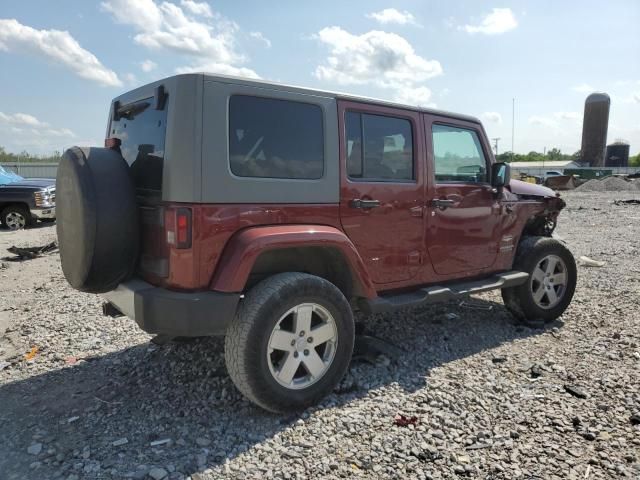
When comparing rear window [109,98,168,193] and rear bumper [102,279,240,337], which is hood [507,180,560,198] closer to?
rear bumper [102,279,240,337]

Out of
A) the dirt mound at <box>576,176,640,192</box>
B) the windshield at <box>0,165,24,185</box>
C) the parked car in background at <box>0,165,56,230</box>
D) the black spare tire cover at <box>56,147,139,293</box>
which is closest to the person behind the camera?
the black spare tire cover at <box>56,147,139,293</box>

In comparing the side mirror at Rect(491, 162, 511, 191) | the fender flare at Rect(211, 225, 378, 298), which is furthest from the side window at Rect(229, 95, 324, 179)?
the side mirror at Rect(491, 162, 511, 191)

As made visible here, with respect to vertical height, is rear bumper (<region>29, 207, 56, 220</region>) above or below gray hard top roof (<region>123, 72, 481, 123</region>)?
→ below

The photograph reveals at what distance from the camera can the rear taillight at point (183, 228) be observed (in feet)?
9.41

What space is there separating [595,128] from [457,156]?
63581 millimetres

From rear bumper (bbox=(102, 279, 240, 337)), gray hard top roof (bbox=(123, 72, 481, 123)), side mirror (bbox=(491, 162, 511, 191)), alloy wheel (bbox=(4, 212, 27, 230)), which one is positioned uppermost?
gray hard top roof (bbox=(123, 72, 481, 123))

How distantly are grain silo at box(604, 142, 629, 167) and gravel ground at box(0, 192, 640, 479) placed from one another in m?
71.4

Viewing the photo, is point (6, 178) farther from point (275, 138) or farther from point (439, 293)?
point (439, 293)

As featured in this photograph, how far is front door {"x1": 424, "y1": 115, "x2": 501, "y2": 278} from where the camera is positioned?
4.19 m

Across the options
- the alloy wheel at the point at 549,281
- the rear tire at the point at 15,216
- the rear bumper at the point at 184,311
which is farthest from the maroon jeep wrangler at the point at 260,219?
the rear tire at the point at 15,216

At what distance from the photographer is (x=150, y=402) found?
3.41 metres

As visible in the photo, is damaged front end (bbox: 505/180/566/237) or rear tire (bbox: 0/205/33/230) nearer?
damaged front end (bbox: 505/180/566/237)

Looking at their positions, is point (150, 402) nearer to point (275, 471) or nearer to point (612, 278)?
point (275, 471)

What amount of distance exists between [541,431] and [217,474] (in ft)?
6.54
